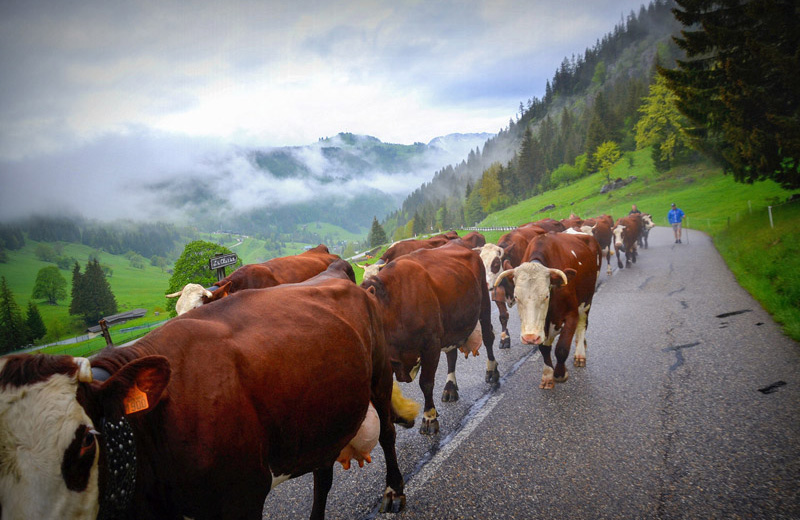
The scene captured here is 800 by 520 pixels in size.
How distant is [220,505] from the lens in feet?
7.12

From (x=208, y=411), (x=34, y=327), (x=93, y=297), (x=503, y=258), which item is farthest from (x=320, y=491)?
(x=93, y=297)

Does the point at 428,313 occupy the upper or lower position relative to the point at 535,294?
upper

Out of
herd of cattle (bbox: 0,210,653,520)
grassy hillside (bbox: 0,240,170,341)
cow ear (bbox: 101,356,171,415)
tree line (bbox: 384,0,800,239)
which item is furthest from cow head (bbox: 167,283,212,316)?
grassy hillside (bbox: 0,240,170,341)

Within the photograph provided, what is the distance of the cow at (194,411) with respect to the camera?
4.92 ft

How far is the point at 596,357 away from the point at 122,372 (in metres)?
7.46

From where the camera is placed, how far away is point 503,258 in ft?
32.3

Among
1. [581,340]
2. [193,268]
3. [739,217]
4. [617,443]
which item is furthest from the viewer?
[739,217]

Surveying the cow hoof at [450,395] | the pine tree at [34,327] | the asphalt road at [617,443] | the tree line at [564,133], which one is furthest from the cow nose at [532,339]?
the tree line at [564,133]

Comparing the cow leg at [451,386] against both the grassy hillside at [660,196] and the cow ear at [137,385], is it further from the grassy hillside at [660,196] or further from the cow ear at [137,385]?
the grassy hillside at [660,196]

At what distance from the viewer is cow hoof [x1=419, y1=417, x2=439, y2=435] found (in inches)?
199

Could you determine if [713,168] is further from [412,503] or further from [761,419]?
[412,503]

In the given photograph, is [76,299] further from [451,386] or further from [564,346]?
[564,346]

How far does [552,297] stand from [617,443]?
2248 millimetres

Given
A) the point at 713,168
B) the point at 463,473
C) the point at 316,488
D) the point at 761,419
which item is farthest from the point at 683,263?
the point at 713,168
